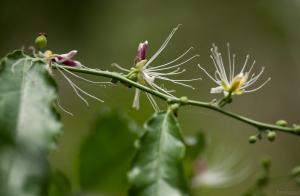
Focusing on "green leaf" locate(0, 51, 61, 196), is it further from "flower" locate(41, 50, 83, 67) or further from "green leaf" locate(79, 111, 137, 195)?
"green leaf" locate(79, 111, 137, 195)

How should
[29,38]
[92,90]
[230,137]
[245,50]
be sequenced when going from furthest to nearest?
[245,50], [29,38], [230,137], [92,90]

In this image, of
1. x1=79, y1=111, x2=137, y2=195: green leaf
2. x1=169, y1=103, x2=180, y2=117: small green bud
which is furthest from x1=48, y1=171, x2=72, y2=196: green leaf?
x1=169, y1=103, x2=180, y2=117: small green bud

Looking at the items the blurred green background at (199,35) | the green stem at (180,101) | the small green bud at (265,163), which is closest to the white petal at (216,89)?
the green stem at (180,101)

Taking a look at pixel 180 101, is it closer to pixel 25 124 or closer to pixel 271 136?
pixel 271 136

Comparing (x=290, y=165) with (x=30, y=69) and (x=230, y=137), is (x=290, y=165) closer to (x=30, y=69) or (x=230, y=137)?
(x=230, y=137)

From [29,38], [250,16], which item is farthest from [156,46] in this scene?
[250,16]
